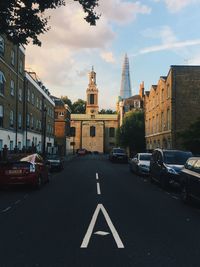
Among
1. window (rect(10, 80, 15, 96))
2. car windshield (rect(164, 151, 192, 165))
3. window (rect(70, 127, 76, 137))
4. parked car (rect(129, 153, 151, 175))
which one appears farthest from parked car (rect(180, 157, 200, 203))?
window (rect(70, 127, 76, 137))

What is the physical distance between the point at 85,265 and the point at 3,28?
11053mm

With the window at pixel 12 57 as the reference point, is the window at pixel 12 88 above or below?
below

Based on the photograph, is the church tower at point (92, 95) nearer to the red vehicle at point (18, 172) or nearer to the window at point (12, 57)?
the window at point (12, 57)

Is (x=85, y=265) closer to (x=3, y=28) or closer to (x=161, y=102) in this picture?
(x=3, y=28)

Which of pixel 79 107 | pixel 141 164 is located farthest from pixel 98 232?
pixel 79 107

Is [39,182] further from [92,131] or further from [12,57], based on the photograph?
[92,131]

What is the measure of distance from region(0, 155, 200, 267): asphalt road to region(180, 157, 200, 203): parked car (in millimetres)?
373

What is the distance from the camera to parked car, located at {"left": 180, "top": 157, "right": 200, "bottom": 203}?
11.7 m

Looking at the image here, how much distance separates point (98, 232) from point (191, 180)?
5.05 metres

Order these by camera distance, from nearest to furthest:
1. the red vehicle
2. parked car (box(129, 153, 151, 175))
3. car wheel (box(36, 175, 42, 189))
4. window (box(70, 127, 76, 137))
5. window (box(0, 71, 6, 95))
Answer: the red vehicle < car wheel (box(36, 175, 42, 189)) < parked car (box(129, 153, 151, 175)) < window (box(0, 71, 6, 95)) < window (box(70, 127, 76, 137))

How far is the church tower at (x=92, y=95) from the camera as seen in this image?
130m

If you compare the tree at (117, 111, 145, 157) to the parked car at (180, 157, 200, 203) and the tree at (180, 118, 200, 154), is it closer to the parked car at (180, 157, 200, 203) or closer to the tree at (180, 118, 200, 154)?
the tree at (180, 118, 200, 154)

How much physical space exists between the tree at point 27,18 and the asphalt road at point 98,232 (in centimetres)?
612

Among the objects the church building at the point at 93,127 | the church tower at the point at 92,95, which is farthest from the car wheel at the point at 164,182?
the church tower at the point at 92,95
